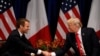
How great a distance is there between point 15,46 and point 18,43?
114mm

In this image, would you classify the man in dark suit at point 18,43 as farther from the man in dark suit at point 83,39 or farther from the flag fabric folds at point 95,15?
the flag fabric folds at point 95,15

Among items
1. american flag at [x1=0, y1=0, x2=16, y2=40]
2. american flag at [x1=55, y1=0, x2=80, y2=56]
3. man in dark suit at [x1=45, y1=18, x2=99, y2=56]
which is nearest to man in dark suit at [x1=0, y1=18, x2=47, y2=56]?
man in dark suit at [x1=45, y1=18, x2=99, y2=56]

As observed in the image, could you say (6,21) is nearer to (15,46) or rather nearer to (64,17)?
(15,46)

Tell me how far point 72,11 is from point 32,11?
78cm

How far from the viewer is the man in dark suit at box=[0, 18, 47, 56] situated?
5363 mm

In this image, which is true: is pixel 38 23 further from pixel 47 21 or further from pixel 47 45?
pixel 47 45

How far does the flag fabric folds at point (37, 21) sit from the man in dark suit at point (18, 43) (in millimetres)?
865

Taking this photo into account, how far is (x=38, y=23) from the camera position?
6.39 m

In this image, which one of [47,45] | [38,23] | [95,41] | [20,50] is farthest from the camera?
[38,23]

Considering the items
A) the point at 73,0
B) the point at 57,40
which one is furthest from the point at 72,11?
the point at 57,40

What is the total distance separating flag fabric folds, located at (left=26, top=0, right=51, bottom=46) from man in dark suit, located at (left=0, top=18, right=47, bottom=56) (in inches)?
34.0

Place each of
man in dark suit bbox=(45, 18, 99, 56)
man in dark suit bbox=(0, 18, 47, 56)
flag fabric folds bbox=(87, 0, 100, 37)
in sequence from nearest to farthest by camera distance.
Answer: man in dark suit bbox=(45, 18, 99, 56)
man in dark suit bbox=(0, 18, 47, 56)
flag fabric folds bbox=(87, 0, 100, 37)

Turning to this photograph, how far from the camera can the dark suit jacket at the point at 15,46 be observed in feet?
17.6

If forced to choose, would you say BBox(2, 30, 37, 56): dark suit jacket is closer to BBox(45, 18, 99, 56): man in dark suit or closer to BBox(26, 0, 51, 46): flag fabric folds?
BBox(45, 18, 99, 56): man in dark suit
